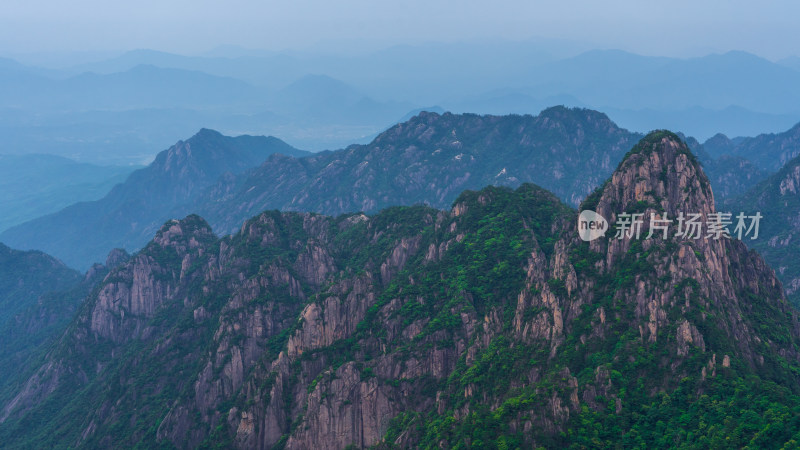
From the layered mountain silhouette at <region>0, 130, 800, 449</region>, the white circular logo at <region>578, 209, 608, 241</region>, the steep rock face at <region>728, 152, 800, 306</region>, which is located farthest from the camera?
the steep rock face at <region>728, 152, 800, 306</region>

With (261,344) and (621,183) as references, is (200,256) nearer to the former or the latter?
(261,344)

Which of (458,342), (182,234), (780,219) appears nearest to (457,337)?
(458,342)

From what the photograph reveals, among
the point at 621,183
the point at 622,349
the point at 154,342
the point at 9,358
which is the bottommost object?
the point at 9,358

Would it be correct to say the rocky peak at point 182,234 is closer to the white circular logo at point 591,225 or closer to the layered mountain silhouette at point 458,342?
the layered mountain silhouette at point 458,342

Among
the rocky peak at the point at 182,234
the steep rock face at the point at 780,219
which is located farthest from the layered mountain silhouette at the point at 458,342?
the steep rock face at the point at 780,219

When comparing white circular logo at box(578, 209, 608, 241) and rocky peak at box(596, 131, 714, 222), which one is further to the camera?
white circular logo at box(578, 209, 608, 241)

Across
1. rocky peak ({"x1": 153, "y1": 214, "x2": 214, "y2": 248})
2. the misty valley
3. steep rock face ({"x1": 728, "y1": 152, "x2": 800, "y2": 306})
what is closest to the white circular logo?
the misty valley

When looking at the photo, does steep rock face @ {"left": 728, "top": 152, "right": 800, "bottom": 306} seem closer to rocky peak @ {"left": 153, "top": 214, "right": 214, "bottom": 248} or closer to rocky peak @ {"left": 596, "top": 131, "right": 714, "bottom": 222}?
rocky peak @ {"left": 596, "top": 131, "right": 714, "bottom": 222}

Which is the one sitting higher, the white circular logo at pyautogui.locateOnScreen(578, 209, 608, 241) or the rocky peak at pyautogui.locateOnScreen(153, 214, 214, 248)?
the white circular logo at pyautogui.locateOnScreen(578, 209, 608, 241)

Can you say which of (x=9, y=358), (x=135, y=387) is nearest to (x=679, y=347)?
(x=135, y=387)
